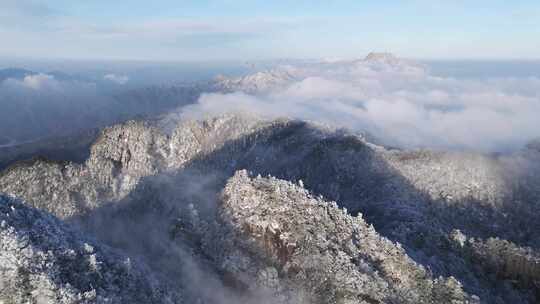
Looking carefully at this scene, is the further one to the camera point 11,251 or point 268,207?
point 268,207

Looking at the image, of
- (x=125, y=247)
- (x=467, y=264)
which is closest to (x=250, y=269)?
(x=125, y=247)

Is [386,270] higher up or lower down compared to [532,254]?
higher up

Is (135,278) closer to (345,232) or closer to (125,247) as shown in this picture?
(125,247)

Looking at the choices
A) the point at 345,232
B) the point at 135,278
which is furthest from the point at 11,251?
the point at 345,232

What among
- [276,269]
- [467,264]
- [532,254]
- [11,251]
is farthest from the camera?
[532,254]

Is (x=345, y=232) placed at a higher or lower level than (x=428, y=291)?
higher

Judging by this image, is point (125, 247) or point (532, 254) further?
point (532, 254)

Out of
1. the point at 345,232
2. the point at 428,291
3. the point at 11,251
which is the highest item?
the point at 11,251

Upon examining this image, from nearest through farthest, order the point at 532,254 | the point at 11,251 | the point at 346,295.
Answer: the point at 11,251 → the point at 346,295 → the point at 532,254

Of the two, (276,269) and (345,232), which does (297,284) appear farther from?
(345,232)
